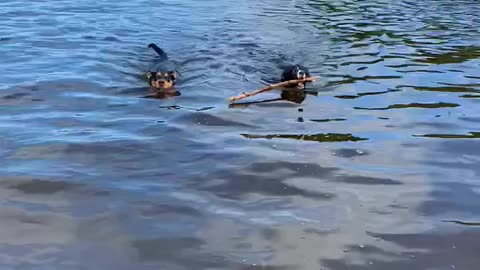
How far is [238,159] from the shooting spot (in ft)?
18.9

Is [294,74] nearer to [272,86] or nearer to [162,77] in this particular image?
[272,86]

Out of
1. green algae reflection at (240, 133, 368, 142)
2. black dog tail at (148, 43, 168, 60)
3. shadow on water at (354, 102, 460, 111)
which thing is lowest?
green algae reflection at (240, 133, 368, 142)

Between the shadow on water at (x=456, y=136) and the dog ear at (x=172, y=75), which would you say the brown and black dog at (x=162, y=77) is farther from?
the shadow on water at (x=456, y=136)

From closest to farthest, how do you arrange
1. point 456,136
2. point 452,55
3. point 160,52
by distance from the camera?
point 456,136, point 160,52, point 452,55

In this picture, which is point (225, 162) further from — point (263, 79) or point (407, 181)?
point (263, 79)

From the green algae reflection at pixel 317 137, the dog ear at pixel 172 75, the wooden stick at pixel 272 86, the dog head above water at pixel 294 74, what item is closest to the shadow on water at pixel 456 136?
the green algae reflection at pixel 317 137

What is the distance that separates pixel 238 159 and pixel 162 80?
280 centimetres

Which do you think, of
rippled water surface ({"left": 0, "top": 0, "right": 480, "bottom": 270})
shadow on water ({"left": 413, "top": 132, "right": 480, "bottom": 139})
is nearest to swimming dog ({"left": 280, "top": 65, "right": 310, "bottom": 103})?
rippled water surface ({"left": 0, "top": 0, "right": 480, "bottom": 270})

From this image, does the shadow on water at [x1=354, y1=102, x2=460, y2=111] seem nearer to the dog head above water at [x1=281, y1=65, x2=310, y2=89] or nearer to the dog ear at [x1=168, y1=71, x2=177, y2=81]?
the dog head above water at [x1=281, y1=65, x2=310, y2=89]

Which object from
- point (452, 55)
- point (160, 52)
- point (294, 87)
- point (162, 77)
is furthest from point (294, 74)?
point (452, 55)

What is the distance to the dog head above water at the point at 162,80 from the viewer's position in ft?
26.9

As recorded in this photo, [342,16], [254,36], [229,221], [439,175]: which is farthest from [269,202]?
[342,16]

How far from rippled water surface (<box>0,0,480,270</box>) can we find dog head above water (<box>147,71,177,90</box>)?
0.69ft

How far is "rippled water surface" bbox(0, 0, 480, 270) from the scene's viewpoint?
4.26m
